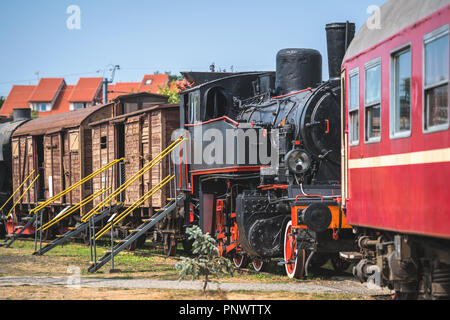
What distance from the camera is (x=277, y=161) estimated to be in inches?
519

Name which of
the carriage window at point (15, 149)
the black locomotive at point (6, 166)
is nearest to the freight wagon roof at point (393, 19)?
the carriage window at point (15, 149)

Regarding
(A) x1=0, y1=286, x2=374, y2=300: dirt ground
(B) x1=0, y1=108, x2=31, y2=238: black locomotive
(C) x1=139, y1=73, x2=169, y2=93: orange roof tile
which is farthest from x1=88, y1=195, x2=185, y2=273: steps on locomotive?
(C) x1=139, y1=73, x2=169, y2=93: orange roof tile

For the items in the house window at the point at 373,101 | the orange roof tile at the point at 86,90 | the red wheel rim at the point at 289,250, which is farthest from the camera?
the orange roof tile at the point at 86,90

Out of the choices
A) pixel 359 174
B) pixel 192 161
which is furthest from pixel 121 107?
pixel 359 174

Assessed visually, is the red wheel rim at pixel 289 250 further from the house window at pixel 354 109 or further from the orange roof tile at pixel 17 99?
the orange roof tile at pixel 17 99

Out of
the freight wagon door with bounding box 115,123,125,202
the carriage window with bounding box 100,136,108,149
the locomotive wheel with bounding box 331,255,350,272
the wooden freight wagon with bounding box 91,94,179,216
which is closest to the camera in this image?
the locomotive wheel with bounding box 331,255,350,272

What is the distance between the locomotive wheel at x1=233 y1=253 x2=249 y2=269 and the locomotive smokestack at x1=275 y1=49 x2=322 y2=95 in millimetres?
3530

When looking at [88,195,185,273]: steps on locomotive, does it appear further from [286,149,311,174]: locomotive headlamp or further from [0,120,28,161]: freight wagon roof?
[0,120,28,161]: freight wagon roof

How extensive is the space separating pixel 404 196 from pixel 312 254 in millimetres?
4853

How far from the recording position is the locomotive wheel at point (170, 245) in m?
18.5

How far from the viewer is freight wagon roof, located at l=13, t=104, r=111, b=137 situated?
23.8 meters

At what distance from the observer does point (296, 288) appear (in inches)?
435

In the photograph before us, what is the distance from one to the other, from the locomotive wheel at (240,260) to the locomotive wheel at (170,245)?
310cm
